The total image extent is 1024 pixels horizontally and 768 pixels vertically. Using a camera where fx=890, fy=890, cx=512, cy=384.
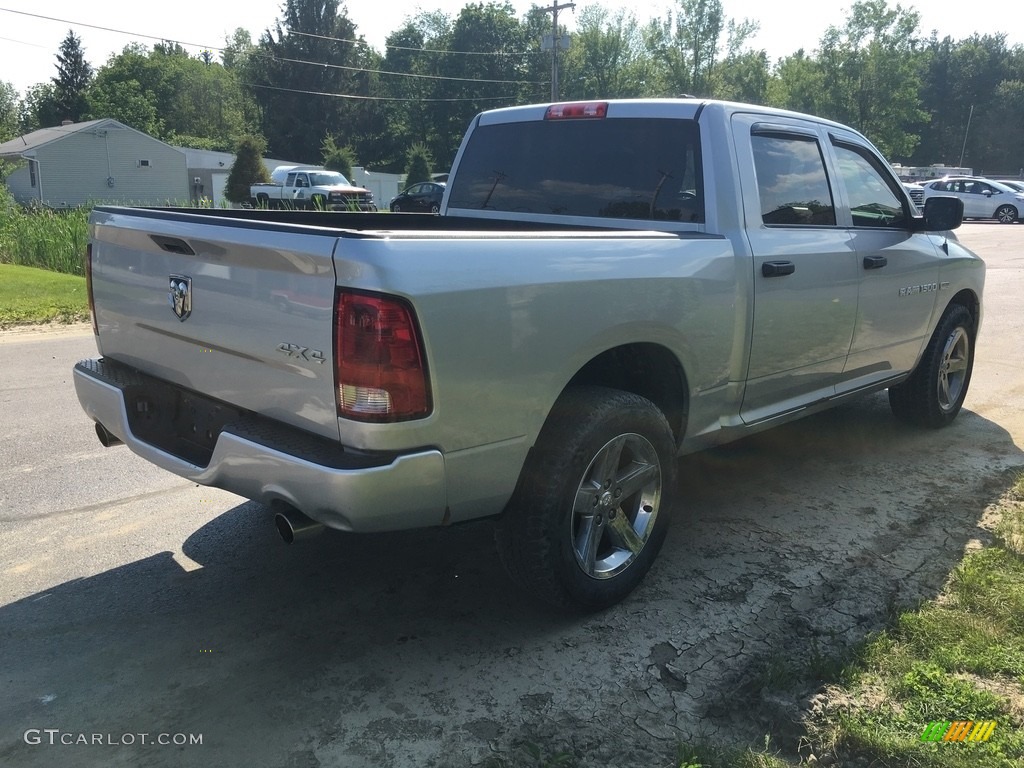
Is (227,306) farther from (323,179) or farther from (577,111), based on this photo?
(323,179)

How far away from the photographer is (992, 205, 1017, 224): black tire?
31500mm

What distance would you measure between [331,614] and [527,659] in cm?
82

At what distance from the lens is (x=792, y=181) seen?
170 inches

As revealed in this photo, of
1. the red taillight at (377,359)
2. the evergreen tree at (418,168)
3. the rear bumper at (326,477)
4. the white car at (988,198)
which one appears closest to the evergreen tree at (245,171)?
the evergreen tree at (418,168)

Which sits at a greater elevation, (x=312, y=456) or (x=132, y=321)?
(x=132, y=321)

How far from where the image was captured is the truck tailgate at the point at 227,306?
2697mm

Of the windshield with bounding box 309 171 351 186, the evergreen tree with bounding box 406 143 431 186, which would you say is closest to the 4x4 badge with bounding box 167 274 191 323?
the windshield with bounding box 309 171 351 186

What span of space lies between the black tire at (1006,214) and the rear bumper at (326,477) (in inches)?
1354

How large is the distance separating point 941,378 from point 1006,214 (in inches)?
1197

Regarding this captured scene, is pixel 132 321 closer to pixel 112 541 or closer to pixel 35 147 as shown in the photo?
pixel 112 541

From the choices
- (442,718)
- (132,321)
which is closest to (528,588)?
(442,718)

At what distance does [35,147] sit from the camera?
1905 inches

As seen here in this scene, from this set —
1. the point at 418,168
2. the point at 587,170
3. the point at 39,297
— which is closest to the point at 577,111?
the point at 587,170

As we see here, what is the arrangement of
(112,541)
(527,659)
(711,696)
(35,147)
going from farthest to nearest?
(35,147) → (112,541) → (527,659) → (711,696)
